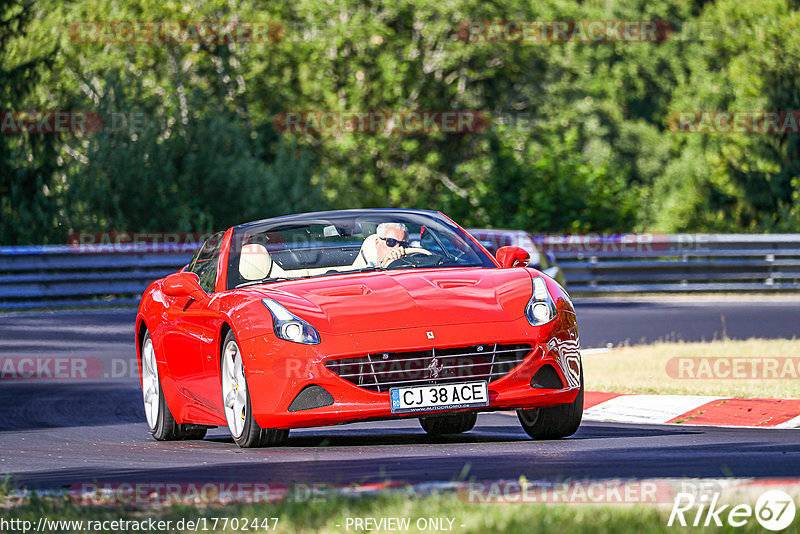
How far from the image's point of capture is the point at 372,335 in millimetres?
8195

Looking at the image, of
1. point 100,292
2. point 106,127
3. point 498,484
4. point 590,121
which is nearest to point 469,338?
point 498,484

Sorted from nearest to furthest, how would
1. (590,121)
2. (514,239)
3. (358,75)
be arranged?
(514,239)
(358,75)
(590,121)

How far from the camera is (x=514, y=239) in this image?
23.4 metres

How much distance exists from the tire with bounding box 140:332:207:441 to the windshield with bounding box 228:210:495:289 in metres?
1.34

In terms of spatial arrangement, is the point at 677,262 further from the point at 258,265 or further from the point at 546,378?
the point at 546,378

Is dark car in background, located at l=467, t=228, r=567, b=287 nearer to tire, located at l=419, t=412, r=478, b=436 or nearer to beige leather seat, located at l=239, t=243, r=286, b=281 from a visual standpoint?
tire, located at l=419, t=412, r=478, b=436

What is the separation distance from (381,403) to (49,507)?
2.43 meters

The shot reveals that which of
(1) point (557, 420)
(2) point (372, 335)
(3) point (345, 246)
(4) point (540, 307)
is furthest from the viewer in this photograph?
(3) point (345, 246)

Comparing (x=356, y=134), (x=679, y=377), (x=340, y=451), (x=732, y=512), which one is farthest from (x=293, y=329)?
(x=356, y=134)

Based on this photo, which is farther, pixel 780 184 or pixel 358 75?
pixel 358 75

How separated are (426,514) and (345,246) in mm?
4391

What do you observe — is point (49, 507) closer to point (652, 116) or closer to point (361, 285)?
point (361, 285)

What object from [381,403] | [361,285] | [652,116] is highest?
[361,285]

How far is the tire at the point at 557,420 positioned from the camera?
882 centimetres
